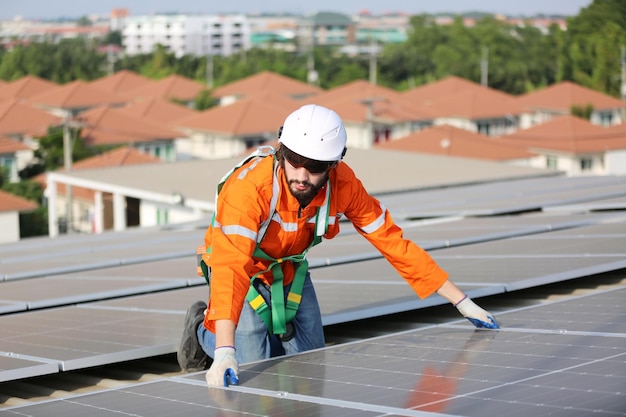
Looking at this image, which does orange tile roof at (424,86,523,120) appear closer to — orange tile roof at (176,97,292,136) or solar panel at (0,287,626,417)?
orange tile roof at (176,97,292,136)

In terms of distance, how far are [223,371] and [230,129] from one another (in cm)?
4723

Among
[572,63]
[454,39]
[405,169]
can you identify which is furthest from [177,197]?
[454,39]

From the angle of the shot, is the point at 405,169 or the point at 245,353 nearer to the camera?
the point at 245,353

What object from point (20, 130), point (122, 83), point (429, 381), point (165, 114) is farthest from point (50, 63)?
point (429, 381)

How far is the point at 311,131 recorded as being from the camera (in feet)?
16.9

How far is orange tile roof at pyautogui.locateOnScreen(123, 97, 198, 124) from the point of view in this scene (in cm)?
5914

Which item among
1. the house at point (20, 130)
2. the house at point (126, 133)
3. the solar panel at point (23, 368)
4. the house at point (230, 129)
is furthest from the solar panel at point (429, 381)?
the house at point (230, 129)

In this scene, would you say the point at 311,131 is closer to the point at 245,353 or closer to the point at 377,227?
the point at 377,227

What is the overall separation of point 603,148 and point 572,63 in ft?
101

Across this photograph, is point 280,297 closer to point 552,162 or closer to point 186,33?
point 552,162

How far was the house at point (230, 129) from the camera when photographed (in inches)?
2051

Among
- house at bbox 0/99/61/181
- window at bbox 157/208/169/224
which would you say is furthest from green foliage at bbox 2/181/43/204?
window at bbox 157/208/169/224

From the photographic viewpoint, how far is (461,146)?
4112 centimetres

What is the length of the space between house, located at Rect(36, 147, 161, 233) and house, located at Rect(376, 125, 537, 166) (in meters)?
10.1
